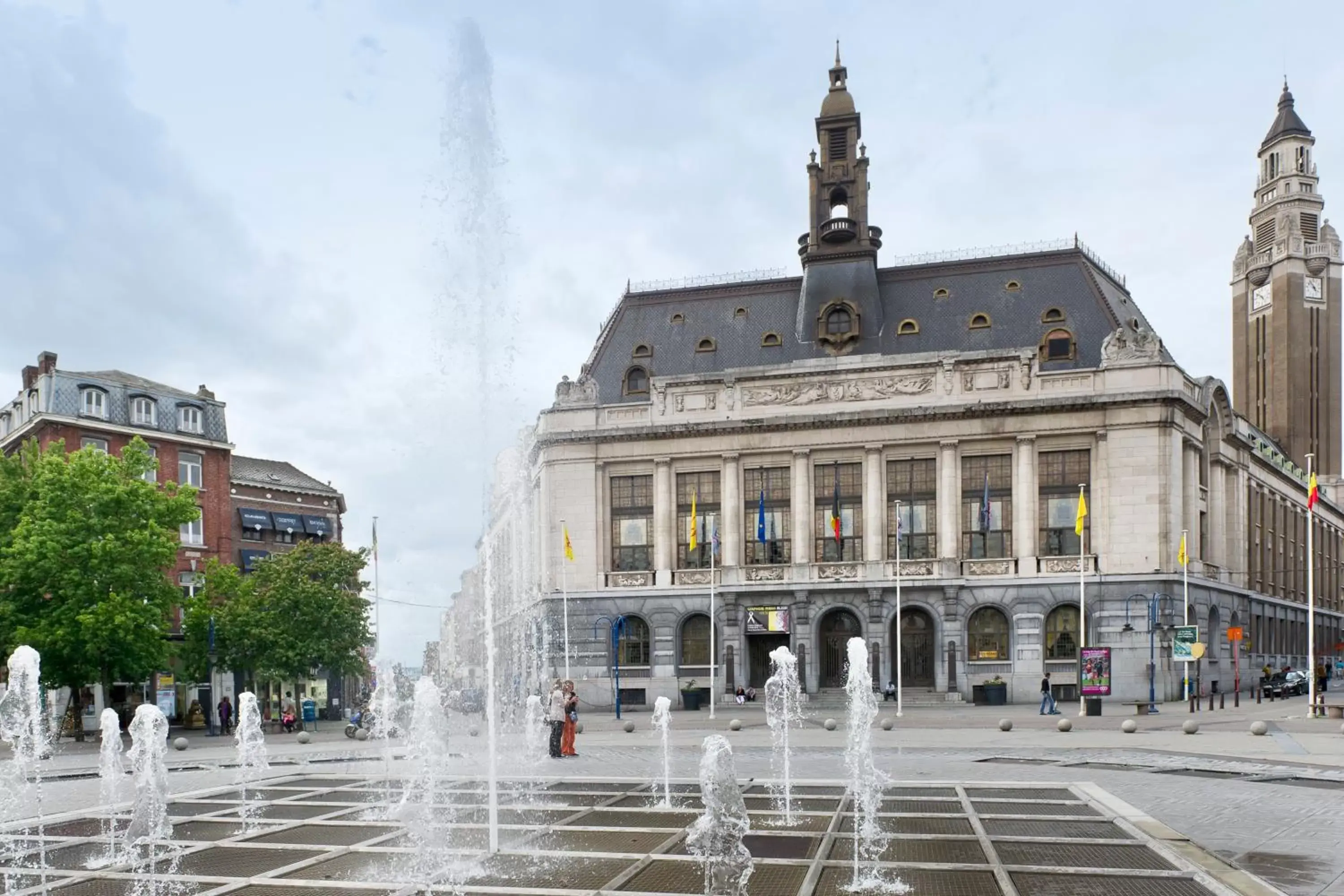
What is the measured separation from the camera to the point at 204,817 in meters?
17.0

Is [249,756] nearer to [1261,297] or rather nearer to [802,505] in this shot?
[802,505]

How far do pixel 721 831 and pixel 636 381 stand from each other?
171ft

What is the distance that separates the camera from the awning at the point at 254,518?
202 feet

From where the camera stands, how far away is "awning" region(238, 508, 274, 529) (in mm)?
61625

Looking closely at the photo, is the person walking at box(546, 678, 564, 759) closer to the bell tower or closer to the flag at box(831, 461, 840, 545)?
the flag at box(831, 461, 840, 545)

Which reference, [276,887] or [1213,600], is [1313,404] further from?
[276,887]

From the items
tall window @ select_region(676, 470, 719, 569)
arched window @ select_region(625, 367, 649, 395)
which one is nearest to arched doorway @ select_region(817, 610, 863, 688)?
tall window @ select_region(676, 470, 719, 569)

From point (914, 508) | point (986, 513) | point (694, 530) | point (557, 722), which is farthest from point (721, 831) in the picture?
point (914, 508)

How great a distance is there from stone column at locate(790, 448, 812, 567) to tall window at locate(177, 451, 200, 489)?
30.5 metres

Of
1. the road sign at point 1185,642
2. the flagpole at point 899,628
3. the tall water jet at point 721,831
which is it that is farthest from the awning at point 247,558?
the tall water jet at point 721,831

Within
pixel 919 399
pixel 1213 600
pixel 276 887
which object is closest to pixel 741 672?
pixel 919 399

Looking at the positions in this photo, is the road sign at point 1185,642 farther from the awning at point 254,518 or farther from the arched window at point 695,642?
the awning at point 254,518

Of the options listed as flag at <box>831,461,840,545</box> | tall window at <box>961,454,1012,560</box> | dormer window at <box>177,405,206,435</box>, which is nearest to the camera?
flag at <box>831,461,840,545</box>

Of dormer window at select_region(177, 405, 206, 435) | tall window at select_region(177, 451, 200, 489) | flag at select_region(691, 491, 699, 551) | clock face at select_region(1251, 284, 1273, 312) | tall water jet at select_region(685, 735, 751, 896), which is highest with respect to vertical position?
clock face at select_region(1251, 284, 1273, 312)
